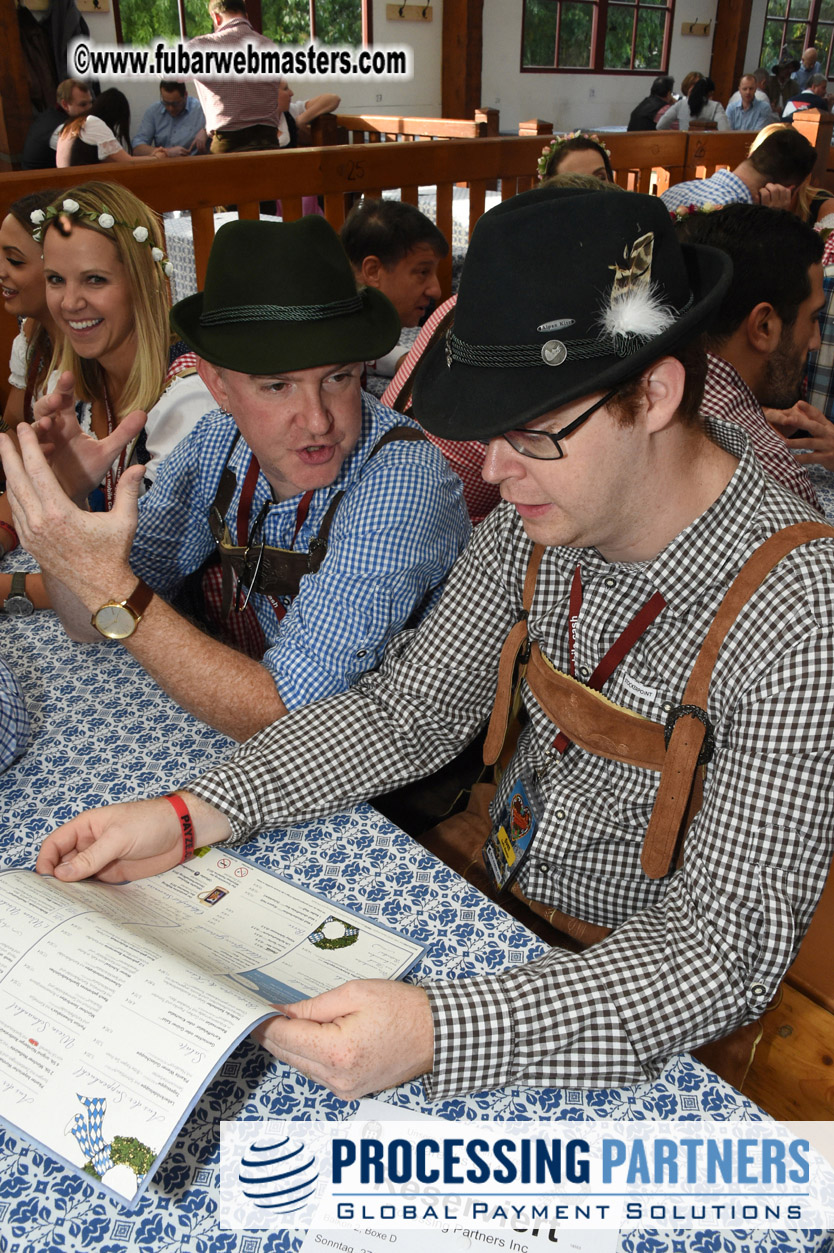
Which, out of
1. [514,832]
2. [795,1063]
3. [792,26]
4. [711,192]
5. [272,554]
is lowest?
[795,1063]

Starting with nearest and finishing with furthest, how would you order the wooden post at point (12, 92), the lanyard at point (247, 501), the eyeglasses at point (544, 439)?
1. the eyeglasses at point (544, 439)
2. the lanyard at point (247, 501)
3. the wooden post at point (12, 92)

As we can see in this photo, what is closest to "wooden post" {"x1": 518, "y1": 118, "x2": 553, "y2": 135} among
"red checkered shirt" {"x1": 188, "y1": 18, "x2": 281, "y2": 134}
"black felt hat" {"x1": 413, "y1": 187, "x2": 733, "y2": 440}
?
"red checkered shirt" {"x1": 188, "y1": 18, "x2": 281, "y2": 134}

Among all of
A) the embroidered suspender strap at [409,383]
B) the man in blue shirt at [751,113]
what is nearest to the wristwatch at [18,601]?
the embroidered suspender strap at [409,383]

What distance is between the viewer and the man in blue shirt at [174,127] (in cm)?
943

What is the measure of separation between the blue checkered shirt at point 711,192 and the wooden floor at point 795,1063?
14.1ft

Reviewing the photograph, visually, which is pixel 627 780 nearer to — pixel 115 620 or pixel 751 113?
pixel 115 620

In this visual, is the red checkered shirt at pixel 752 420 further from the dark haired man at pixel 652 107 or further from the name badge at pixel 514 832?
the dark haired man at pixel 652 107

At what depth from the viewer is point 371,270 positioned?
3.82 meters

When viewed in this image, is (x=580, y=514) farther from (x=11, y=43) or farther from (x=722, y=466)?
(x=11, y=43)

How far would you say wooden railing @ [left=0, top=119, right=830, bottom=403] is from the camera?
10.3 feet

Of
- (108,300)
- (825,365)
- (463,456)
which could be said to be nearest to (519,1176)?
(463,456)

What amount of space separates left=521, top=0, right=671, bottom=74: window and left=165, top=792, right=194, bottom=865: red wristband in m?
15.8

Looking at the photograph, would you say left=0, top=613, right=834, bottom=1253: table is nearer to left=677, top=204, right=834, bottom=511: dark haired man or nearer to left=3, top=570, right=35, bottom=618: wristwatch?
left=3, top=570, right=35, bottom=618: wristwatch

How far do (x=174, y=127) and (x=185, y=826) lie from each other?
33.4 feet
